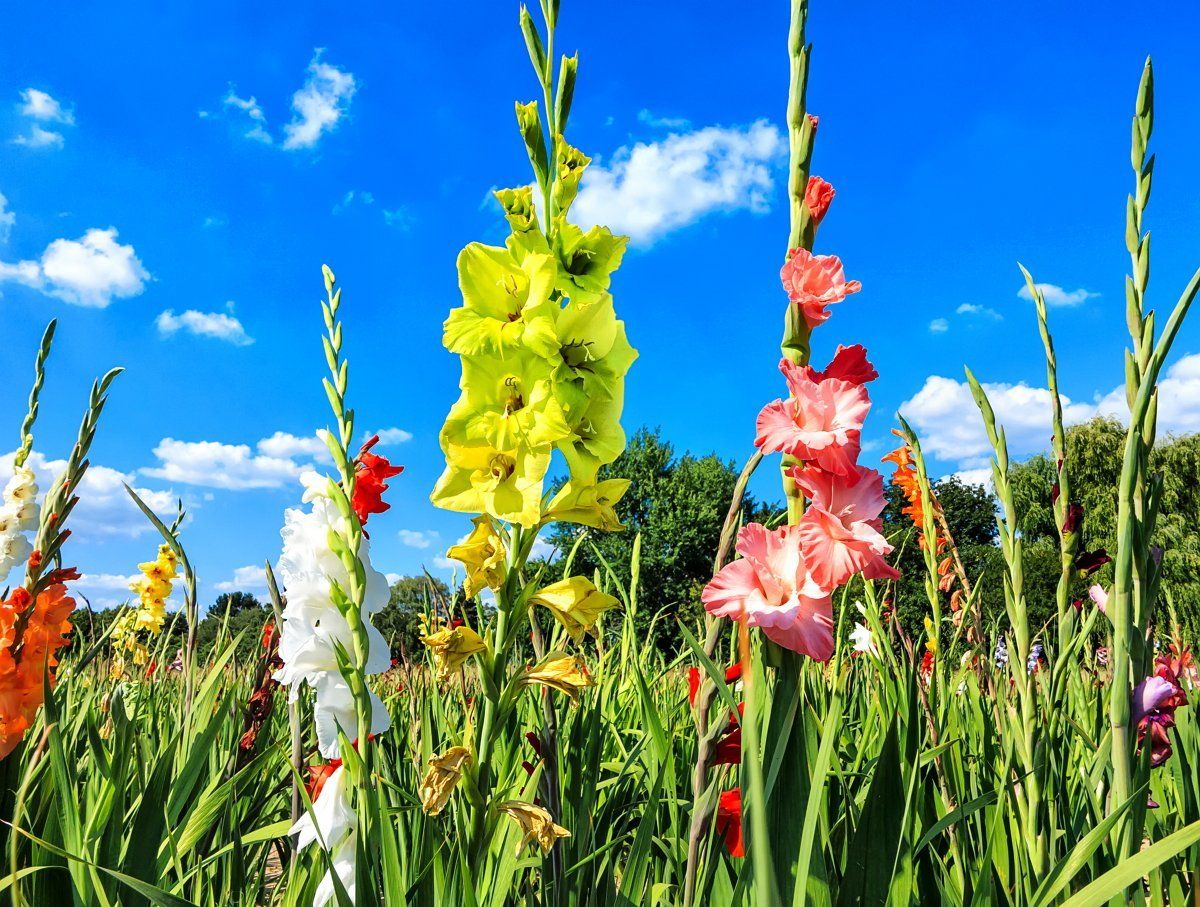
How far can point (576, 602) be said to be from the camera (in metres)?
1.27

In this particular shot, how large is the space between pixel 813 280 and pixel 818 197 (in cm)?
11

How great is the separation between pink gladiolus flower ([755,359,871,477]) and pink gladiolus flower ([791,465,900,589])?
0.06 feet

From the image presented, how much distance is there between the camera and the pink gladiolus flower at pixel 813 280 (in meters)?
0.92

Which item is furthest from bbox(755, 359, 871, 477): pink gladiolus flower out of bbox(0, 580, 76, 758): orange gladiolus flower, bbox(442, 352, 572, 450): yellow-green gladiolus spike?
bbox(0, 580, 76, 758): orange gladiolus flower

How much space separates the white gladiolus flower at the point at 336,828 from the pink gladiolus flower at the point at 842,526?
0.73 m

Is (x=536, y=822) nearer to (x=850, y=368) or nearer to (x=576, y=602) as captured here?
(x=576, y=602)

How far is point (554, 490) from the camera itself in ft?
4.25

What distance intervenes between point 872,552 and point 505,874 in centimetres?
89

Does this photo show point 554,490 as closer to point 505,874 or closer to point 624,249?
point 624,249

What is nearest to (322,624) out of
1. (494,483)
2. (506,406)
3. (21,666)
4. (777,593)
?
(494,483)

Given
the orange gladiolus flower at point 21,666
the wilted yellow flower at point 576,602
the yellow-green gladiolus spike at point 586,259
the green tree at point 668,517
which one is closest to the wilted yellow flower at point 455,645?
the wilted yellow flower at point 576,602

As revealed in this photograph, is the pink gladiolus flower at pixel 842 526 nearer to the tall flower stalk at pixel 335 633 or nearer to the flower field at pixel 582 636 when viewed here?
the flower field at pixel 582 636

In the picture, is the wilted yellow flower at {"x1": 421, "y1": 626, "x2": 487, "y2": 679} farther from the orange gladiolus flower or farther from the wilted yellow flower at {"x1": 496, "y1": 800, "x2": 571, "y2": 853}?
Result: the orange gladiolus flower

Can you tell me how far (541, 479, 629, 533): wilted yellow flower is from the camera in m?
1.25
